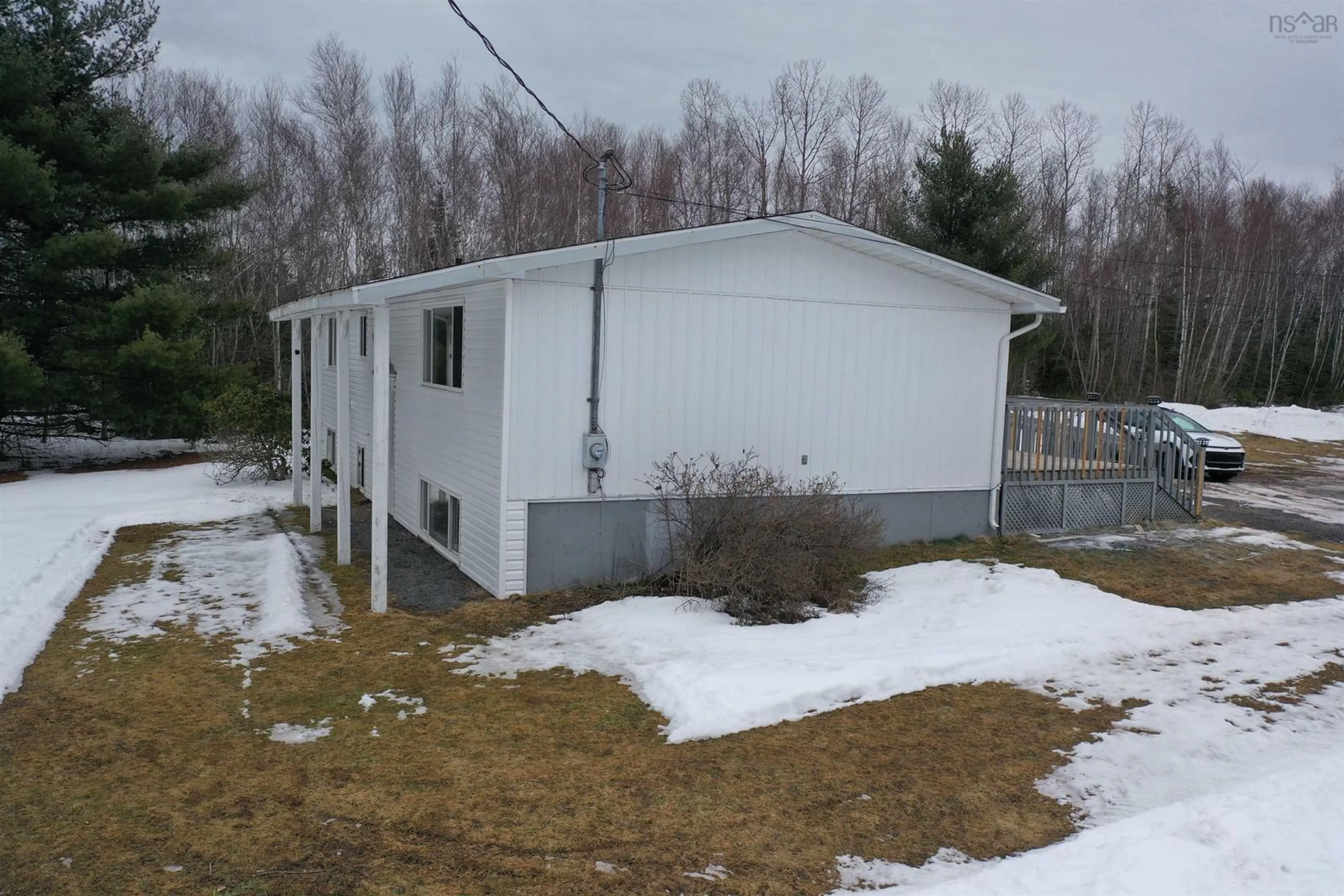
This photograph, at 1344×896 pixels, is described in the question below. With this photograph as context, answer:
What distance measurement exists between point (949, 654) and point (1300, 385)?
3918 centimetres

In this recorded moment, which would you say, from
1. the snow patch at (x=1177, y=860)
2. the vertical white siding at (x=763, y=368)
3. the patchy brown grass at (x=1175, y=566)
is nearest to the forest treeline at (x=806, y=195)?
the vertical white siding at (x=763, y=368)

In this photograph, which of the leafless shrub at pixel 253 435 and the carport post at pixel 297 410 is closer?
the carport post at pixel 297 410

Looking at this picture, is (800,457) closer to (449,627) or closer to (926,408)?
(926,408)

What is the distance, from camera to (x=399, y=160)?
100 ft

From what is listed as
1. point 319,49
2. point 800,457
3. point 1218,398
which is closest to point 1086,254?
point 1218,398

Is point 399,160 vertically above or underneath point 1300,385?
above

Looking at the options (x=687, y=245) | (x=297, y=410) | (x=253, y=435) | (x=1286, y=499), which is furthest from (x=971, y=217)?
(x=253, y=435)

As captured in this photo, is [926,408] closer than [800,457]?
No

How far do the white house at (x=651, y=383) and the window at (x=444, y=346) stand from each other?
40 millimetres

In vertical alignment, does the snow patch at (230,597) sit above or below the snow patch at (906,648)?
below

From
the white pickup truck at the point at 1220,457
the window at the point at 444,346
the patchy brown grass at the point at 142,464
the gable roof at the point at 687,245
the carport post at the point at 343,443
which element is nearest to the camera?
the gable roof at the point at 687,245

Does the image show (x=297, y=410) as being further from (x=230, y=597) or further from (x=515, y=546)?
(x=515, y=546)

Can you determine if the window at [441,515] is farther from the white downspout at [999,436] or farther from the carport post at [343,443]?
the white downspout at [999,436]

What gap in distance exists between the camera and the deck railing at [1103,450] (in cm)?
1153
